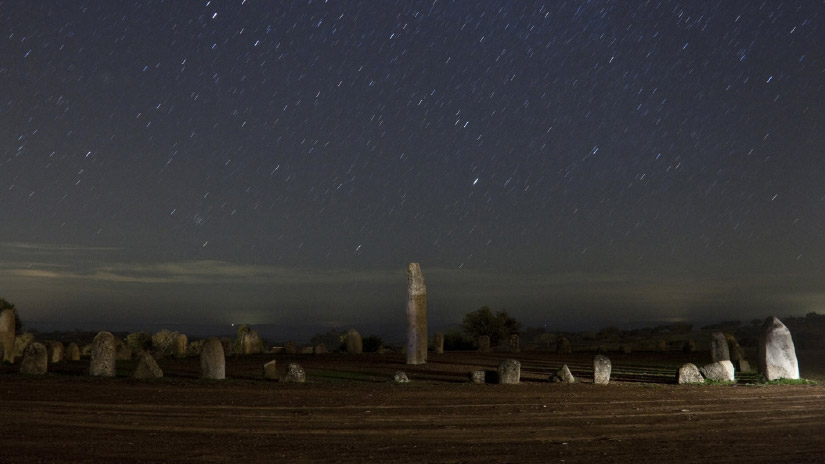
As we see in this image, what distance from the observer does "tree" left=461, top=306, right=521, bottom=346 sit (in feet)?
177

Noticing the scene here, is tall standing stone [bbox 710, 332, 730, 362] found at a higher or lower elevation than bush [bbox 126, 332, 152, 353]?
higher

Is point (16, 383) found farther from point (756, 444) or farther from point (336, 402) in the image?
point (756, 444)

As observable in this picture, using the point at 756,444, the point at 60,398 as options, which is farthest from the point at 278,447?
the point at 60,398

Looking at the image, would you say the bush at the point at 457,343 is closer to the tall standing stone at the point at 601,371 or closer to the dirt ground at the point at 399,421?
the dirt ground at the point at 399,421

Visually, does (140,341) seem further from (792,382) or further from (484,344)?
(792,382)

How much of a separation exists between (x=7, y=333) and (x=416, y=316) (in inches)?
621

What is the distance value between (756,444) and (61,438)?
34.2ft

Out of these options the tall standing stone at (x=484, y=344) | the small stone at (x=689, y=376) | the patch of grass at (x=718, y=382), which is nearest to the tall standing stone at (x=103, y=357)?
the small stone at (x=689, y=376)

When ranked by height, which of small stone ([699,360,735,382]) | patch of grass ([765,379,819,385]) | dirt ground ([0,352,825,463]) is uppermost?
small stone ([699,360,735,382])

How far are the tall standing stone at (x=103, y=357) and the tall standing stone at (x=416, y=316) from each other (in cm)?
1115

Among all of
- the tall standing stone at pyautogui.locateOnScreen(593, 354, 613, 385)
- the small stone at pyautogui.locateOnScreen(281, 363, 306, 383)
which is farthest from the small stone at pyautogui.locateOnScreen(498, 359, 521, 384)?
the small stone at pyautogui.locateOnScreen(281, 363, 306, 383)

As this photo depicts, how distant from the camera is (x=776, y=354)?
22.4 meters

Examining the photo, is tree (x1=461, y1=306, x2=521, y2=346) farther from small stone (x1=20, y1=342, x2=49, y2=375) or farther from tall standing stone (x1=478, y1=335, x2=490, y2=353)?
small stone (x1=20, y1=342, x2=49, y2=375)

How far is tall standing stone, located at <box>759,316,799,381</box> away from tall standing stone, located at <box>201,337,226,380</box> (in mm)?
15625
